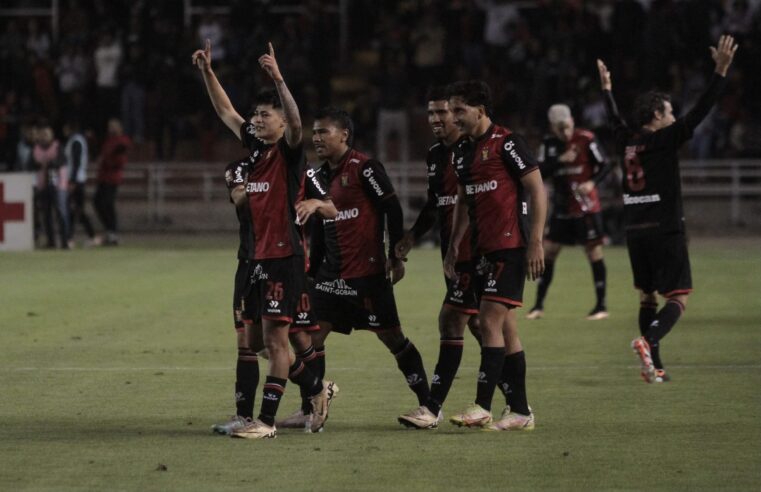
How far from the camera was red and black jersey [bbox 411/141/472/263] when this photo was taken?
9.81 metres

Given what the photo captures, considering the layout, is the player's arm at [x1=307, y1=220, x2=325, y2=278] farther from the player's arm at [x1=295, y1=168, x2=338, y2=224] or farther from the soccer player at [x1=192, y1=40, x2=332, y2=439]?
the soccer player at [x1=192, y1=40, x2=332, y2=439]

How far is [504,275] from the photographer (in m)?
9.23

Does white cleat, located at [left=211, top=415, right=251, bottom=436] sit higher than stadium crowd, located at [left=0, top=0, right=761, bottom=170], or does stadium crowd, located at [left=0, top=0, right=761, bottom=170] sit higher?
stadium crowd, located at [left=0, top=0, right=761, bottom=170]

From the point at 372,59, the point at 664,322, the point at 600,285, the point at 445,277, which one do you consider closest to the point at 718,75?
the point at 664,322

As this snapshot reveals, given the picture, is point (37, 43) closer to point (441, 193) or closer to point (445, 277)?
point (441, 193)

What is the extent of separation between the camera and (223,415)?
390 inches

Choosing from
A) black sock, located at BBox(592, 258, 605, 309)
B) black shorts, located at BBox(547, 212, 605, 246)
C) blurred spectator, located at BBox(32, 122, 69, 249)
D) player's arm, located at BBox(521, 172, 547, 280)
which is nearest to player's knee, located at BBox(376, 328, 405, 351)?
player's arm, located at BBox(521, 172, 547, 280)

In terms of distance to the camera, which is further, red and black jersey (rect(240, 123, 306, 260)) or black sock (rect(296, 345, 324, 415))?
black sock (rect(296, 345, 324, 415))

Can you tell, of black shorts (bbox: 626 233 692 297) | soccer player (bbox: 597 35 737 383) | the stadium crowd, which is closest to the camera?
soccer player (bbox: 597 35 737 383)

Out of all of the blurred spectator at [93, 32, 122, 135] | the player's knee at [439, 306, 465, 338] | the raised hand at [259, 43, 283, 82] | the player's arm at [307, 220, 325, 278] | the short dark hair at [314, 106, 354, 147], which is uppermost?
the blurred spectator at [93, 32, 122, 135]

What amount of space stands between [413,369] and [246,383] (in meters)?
1.15

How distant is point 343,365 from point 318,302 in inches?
110

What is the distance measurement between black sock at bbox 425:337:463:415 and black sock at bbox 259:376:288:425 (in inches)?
40.8

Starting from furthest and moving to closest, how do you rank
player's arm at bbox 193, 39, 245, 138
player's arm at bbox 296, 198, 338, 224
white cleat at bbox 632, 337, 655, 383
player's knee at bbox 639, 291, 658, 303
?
1. player's knee at bbox 639, 291, 658, 303
2. white cleat at bbox 632, 337, 655, 383
3. player's arm at bbox 193, 39, 245, 138
4. player's arm at bbox 296, 198, 338, 224
